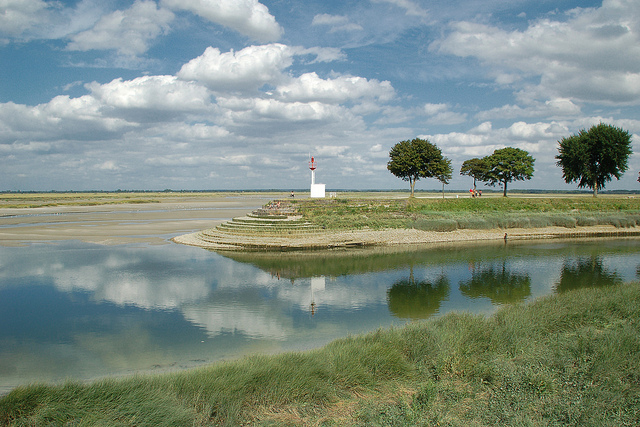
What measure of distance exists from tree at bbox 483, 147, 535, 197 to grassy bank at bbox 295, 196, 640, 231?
376 inches

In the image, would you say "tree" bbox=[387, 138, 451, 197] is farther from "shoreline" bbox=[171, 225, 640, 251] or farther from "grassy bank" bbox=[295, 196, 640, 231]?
"shoreline" bbox=[171, 225, 640, 251]

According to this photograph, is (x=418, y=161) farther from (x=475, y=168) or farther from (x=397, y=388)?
(x=397, y=388)

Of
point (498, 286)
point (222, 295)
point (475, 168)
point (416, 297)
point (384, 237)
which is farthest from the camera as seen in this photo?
point (475, 168)

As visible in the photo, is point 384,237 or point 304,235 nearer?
point 304,235

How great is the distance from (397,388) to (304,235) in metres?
20.8

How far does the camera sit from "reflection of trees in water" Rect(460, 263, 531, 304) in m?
13.8

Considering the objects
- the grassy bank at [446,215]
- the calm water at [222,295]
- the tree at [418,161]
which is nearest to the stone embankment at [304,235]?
the grassy bank at [446,215]

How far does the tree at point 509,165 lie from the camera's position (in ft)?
166

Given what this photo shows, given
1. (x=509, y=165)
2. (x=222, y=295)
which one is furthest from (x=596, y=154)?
(x=222, y=295)

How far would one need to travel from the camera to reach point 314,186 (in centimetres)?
3859

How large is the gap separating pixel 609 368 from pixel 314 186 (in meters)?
33.1

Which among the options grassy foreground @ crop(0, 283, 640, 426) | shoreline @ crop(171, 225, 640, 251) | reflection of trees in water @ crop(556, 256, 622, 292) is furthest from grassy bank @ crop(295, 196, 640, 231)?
grassy foreground @ crop(0, 283, 640, 426)

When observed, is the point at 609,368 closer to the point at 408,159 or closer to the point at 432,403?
the point at 432,403

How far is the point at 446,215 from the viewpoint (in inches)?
1384
